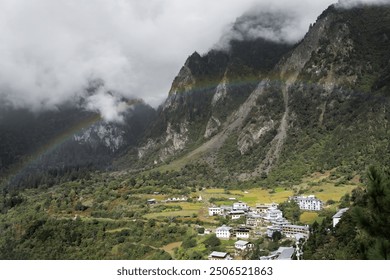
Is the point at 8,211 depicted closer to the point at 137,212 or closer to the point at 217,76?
the point at 137,212

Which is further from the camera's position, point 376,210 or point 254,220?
point 254,220

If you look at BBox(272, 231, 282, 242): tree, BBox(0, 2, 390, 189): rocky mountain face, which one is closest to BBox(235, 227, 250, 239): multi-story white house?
BBox(272, 231, 282, 242): tree

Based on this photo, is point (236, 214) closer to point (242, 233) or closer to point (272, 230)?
point (242, 233)

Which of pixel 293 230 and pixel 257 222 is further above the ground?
pixel 257 222

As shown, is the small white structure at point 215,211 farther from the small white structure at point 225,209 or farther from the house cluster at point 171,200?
the house cluster at point 171,200

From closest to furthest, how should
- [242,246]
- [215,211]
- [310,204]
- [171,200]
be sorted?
[242,246]
[310,204]
[215,211]
[171,200]

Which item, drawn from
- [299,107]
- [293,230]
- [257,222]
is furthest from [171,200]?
[299,107]

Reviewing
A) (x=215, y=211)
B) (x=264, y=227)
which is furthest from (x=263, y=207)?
(x=264, y=227)

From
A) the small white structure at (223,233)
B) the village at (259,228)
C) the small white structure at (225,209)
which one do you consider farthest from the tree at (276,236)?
the small white structure at (225,209)

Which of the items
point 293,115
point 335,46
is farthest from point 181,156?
point 335,46

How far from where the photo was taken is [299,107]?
9544cm

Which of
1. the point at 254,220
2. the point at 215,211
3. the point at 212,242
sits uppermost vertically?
the point at 215,211

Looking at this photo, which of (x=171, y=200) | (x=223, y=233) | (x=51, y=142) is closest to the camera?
(x=223, y=233)

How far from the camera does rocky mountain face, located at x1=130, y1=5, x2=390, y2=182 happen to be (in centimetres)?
7231
